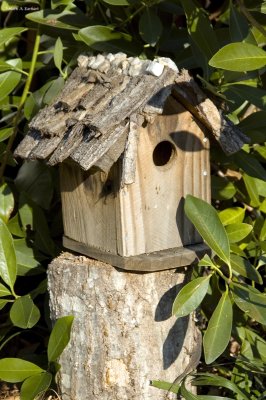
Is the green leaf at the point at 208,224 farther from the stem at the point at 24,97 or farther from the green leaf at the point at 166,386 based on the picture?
the stem at the point at 24,97

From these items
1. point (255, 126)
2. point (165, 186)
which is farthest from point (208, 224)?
point (255, 126)

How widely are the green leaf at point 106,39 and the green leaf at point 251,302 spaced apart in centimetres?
98

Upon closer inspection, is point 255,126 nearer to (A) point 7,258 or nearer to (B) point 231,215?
(B) point 231,215

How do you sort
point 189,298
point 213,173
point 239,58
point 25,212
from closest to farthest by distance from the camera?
point 239,58 < point 189,298 < point 25,212 < point 213,173

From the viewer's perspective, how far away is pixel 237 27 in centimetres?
294

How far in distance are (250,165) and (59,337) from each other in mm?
940

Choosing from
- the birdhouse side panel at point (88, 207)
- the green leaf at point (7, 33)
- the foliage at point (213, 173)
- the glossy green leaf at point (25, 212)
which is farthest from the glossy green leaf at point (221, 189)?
the green leaf at point (7, 33)

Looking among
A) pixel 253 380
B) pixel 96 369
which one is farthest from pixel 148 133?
pixel 253 380

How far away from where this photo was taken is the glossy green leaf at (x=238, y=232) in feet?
10.3

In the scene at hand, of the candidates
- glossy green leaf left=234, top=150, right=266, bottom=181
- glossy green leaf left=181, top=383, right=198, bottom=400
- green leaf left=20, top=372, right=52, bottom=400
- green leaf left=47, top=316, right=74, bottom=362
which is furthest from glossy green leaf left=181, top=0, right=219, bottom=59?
green leaf left=20, top=372, right=52, bottom=400

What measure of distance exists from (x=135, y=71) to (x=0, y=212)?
38.5 inches

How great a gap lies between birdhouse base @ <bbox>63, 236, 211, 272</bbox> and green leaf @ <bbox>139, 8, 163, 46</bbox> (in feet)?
2.54

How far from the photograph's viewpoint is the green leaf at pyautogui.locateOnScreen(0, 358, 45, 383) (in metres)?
3.01

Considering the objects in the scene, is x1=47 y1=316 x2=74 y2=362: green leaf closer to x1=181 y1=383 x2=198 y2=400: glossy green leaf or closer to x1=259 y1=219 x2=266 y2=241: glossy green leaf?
x1=181 y1=383 x2=198 y2=400: glossy green leaf
